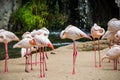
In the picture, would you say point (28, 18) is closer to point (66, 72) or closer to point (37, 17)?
point (37, 17)

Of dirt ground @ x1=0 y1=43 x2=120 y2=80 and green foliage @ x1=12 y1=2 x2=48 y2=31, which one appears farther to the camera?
green foliage @ x1=12 y1=2 x2=48 y2=31

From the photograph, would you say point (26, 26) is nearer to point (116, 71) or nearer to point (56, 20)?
point (56, 20)

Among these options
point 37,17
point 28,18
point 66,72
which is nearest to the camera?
point 66,72

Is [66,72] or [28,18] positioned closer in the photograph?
[66,72]

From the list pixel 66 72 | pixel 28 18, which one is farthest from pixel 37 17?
pixel 66 72

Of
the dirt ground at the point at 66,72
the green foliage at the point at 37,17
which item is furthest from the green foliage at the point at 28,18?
the dirt ground at the point at 66,72

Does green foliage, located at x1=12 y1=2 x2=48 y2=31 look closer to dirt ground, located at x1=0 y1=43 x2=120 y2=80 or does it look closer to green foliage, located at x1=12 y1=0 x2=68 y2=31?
green foliage, located at x1=12 y1=0 x2=68 y2=31

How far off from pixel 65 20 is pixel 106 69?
44.7ft

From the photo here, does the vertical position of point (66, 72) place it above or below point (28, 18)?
below

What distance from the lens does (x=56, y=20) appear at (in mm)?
20531

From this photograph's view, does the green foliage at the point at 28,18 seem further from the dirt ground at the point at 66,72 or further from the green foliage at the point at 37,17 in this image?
the dirt ground at the point at 66,72

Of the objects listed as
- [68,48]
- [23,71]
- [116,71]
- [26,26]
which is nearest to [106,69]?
[116,71]

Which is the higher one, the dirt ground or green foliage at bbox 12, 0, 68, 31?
green foliage at bbox 12, 0, 68, 31

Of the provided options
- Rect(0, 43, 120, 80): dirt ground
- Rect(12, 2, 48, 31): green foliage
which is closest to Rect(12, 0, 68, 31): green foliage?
Rect(12, 2, 48, 31): green foliage
